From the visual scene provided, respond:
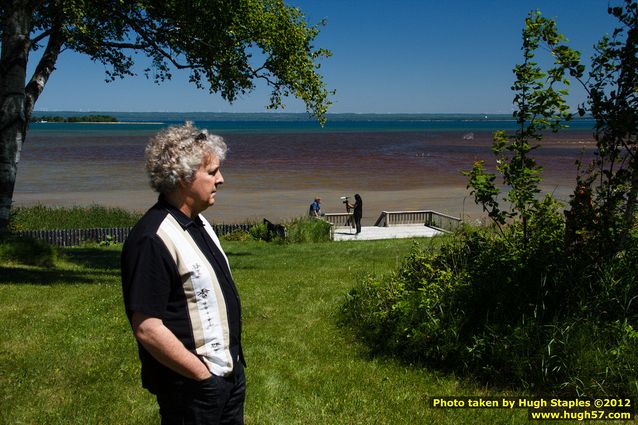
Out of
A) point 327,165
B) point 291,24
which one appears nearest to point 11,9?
point 291,24

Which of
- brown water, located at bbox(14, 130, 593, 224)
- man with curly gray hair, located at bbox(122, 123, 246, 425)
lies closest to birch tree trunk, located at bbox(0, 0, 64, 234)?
man with curly gray hair, located at bbox(122, 123, 246, 425)

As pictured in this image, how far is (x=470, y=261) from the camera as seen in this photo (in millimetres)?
7473

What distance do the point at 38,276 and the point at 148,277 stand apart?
9148 millimetres

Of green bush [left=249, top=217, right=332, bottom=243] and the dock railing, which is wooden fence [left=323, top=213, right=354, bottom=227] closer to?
the dock railing

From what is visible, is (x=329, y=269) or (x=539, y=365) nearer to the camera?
(x=539, y=365)

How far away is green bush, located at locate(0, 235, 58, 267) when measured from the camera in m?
12.0

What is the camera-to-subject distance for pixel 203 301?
2.96 meters

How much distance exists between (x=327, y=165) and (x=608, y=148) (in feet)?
193

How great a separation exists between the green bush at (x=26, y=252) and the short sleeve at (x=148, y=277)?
1068 centimetres

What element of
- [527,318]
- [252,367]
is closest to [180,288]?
[252,367]

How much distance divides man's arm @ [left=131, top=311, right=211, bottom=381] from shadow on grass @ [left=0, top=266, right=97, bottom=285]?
27.3ft

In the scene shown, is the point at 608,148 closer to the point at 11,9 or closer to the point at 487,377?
the point at 487,377

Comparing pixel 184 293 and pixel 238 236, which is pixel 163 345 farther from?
pixel 238 236

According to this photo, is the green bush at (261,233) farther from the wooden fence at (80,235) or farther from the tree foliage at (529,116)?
the tree foliage at (529,116)
